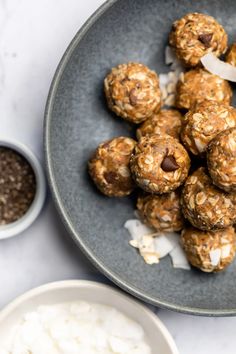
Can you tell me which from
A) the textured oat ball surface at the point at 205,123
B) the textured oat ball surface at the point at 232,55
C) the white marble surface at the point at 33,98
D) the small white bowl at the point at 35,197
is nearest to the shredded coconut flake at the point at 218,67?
the textured oat ball surface at the point at 232,55

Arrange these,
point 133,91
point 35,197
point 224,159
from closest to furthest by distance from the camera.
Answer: point 224,159 < point 133,91 < point 35,197

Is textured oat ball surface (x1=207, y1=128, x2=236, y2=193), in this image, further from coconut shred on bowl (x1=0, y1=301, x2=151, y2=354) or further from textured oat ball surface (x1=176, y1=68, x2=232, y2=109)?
coconut shred on bowl (x1=0, y1=301, x2=151, y2=354)

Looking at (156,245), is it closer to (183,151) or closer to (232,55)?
(183,151)

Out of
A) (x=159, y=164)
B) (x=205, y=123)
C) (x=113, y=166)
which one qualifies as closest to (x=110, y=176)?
(x=113, y=166)

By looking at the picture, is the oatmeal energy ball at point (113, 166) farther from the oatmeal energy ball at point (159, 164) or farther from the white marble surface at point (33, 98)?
the white marble surface at point (33, 98)

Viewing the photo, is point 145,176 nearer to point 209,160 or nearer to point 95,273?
point 209,160

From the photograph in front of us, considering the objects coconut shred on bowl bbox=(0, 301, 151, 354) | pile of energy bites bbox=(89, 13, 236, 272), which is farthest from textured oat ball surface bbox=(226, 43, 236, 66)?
coconut shred on bowl bbox=(0, 301, 151, 354)
